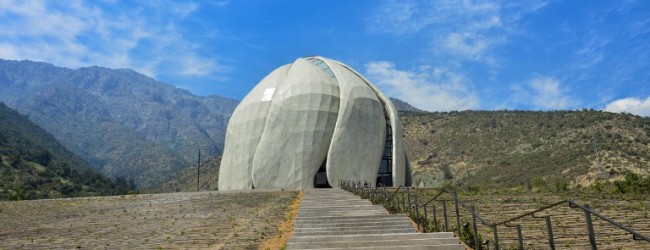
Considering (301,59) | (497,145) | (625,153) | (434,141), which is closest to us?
(301,59)

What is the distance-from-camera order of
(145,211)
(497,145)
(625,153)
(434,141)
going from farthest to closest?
1. (434,141)
2. (497,145)
3. (625,153)
4. (145,211)

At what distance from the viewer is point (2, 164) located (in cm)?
6894

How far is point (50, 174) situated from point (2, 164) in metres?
7.23

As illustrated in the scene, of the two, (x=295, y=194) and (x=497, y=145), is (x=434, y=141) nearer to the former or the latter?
(x=497, y=145)

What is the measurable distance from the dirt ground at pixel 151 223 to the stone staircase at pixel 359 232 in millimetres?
1277

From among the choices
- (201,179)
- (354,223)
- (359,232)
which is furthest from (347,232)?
(201,179)

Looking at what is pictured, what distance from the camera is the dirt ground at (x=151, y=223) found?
39.6 feet

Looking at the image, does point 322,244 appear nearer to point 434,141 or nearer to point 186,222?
point 186,222

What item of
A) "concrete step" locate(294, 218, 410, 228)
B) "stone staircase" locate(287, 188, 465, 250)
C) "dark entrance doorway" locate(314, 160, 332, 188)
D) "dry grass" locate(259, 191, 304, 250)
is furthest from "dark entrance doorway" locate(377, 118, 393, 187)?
"concrete step" locate(294, 218, 410, 228)

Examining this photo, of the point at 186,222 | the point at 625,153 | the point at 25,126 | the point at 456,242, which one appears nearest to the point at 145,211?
the point at 186,222

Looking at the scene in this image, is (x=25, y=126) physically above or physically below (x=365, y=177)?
above

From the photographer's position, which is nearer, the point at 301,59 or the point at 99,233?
the point at 99,233

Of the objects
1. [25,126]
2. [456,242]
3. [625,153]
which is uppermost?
[25,126]

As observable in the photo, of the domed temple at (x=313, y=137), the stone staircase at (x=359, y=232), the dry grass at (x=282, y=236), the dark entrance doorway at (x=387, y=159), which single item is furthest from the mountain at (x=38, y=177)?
the stone staircase at (x=359, y=232)
